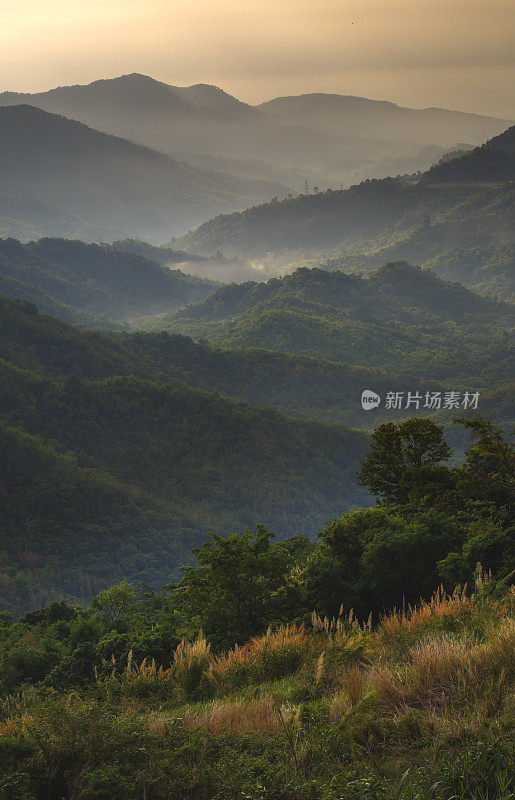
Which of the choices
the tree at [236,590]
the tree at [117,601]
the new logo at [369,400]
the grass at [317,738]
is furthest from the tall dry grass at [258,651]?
the new logo at [369,400]

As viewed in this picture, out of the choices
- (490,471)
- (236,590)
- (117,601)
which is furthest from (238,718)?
(117,601)

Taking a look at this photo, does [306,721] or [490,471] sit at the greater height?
[490,471]

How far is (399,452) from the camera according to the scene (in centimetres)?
3503

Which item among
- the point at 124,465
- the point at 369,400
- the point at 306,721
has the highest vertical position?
the point at 369,400

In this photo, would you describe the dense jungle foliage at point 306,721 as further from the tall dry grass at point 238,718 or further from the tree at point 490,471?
the tree at point 490,471

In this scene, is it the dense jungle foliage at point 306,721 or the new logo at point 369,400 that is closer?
the dense jungle foliage at point 306,721

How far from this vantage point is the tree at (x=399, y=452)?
3453 centimetres

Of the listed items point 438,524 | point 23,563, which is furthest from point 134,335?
point 438,524

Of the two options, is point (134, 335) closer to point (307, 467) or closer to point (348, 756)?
point (307, 467)

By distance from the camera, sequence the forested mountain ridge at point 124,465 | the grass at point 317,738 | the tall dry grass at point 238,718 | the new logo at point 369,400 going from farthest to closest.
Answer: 1. the new logo at point 369,400
2. the forested mountain ridge at point 124,465
3. the tall dry grass at point 238,718
4. the grass at point 317,738

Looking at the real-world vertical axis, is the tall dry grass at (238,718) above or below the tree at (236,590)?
above

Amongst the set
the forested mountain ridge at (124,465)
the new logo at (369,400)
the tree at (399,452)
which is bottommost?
the forested mountain ridge at (124,465)

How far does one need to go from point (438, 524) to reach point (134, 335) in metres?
158

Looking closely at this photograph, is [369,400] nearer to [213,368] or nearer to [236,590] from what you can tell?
[213,368]
